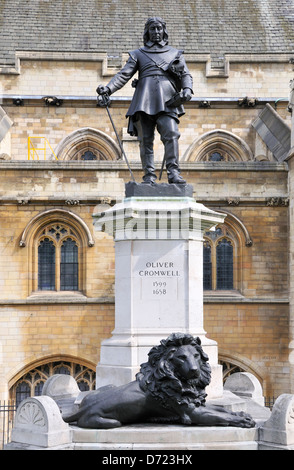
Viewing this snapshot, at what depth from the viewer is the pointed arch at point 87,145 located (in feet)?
76.5

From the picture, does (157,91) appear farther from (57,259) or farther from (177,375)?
(57,259)

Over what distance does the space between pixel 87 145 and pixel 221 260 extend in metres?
7.55

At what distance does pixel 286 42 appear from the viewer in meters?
25.6

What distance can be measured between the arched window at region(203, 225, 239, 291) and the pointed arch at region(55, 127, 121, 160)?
6.07 metres

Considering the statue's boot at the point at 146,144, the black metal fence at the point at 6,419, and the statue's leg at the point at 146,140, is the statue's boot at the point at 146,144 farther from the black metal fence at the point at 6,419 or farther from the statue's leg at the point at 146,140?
the black metal fence at the point at 6,419

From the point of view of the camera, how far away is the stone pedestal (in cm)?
876

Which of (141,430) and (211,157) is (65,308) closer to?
(211,157)

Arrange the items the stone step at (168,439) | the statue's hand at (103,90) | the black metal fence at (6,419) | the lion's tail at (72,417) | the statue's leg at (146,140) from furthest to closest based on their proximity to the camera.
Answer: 1. the black metal fence at (6,419)
2. the statue's leg at (146,140)
3. the statue's hand at (103,90)
4. the lion's tail at (72,417)
5. the stone step at (168,439)

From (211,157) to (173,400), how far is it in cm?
1725

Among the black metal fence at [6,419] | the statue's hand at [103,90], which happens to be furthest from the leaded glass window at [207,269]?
the statue's hand at [103,90]

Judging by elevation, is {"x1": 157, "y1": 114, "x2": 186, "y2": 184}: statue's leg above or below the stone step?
above

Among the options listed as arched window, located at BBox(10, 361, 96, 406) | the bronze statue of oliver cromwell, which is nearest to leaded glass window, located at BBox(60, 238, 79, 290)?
arched window, located at BBox(10, 361, 96, 406)

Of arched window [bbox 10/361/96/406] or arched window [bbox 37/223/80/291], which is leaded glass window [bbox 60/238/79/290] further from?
arched window [bbox 10/361/96/406]

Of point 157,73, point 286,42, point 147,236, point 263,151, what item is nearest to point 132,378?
point 147,236
